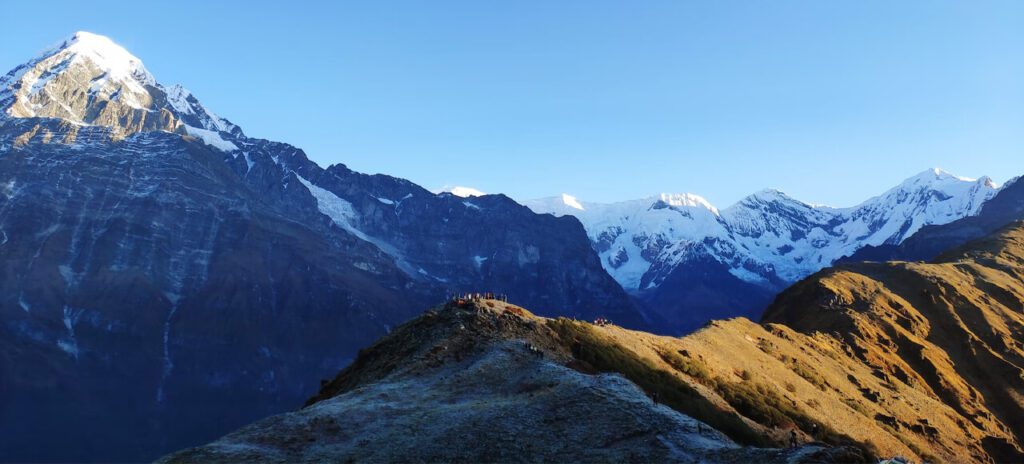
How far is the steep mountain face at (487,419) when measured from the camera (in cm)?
3622

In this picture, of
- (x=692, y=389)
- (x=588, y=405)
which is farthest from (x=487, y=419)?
(x=692, y=389)

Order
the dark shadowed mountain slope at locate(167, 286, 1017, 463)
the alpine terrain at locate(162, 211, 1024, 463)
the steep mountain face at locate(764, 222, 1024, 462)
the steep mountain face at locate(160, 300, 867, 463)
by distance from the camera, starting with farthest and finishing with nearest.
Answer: the steep mountain face at locate(764, 222, 1024, 462)
the alpine terrain at locate(162, 211, 1024, 463)
the dark shadowed mountain slope at locate(167, 286, 1017, 463)
the steep mountain face at locate(160, 300, 867, 463)

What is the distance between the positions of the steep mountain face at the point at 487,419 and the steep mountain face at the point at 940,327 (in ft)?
191

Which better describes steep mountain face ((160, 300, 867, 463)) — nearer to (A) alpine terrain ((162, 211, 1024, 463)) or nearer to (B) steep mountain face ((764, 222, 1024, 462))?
(A) alpine terrain ((162, 211, 1024, 463))

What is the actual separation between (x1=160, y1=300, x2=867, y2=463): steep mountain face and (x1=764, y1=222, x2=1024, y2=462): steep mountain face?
58.1 meters

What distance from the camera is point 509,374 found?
50156 millimetres

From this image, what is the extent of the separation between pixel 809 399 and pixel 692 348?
1440 cm

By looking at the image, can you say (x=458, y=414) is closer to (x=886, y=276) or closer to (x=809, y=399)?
(x=809, y=399)

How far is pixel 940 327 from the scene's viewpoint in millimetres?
140375

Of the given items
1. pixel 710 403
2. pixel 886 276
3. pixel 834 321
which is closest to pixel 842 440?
pixel 710 403

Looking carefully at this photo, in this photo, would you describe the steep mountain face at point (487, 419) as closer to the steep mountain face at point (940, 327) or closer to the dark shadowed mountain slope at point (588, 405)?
the dark shadowed mountain slope at point (588, 405)

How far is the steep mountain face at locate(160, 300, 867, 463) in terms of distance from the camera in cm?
3622

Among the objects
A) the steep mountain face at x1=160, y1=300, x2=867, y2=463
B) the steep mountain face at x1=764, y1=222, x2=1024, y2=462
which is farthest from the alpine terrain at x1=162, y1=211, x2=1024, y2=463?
the steep mountain face at x1=764, y1=222, x2=1024, y2=462

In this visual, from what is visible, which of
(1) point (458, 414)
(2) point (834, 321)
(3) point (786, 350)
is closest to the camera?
(1) point (458, 414)
